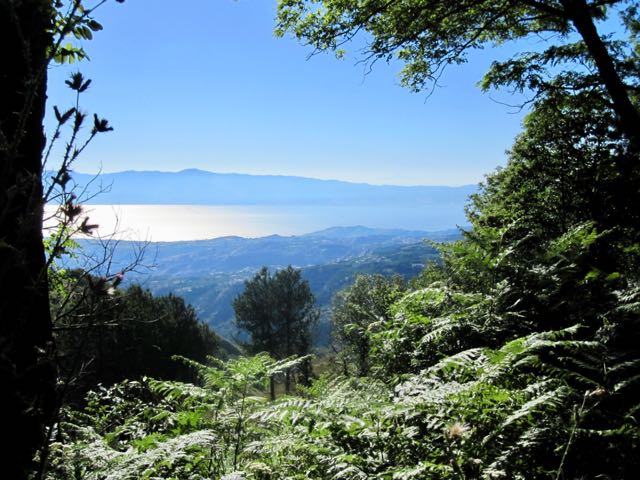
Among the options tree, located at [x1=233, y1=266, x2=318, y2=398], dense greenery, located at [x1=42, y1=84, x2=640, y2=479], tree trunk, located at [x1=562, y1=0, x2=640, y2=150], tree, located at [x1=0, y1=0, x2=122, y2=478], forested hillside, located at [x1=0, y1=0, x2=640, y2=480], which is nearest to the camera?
tree, located at [x1=0, y1=0, x2=122, y2=478]

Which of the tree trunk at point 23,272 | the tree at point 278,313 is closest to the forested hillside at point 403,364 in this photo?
the tree trunk at point 23,272

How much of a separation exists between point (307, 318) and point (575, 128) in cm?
4064

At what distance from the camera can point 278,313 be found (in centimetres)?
4731

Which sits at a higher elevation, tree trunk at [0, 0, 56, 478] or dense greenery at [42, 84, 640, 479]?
tree trunk at [0, 0, 56, 478]

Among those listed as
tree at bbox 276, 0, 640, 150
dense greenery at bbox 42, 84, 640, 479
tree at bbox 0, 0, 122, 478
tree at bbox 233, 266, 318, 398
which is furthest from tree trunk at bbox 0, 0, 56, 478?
tree at bbox 233, 266, 318, 398

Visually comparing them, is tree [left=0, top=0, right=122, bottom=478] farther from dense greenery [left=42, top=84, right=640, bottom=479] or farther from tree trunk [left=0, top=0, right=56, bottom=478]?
dense greenery [left=42, top=84, right=640, bottom=479]

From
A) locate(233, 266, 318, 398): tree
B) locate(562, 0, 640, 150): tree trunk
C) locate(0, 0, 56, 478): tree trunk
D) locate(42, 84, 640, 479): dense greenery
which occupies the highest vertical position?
locate(562, 0, 640, 150): tree trunk

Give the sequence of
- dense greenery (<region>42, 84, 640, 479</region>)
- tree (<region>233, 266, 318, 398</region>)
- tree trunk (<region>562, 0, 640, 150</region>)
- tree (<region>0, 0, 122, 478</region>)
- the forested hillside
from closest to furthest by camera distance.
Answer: tree (<region>0, 0, 122, 478</region>) → the forested hillside → dense greenery (<region>42, 84, 640, 479</region>) → tree trunk (<region>562, 0, 640, 150</region>) → tree (<region>233, 266, 318, 398</region>)

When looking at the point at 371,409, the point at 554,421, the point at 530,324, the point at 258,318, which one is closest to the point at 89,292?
the point at 371,409

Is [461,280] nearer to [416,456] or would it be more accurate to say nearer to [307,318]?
[416,456]

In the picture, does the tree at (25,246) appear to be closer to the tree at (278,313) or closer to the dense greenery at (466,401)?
the dense greenery at (466,401)

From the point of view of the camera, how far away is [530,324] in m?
4.13

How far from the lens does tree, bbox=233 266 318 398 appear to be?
1802 inches

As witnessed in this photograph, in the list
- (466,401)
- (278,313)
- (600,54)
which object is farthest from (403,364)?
(278,313)
